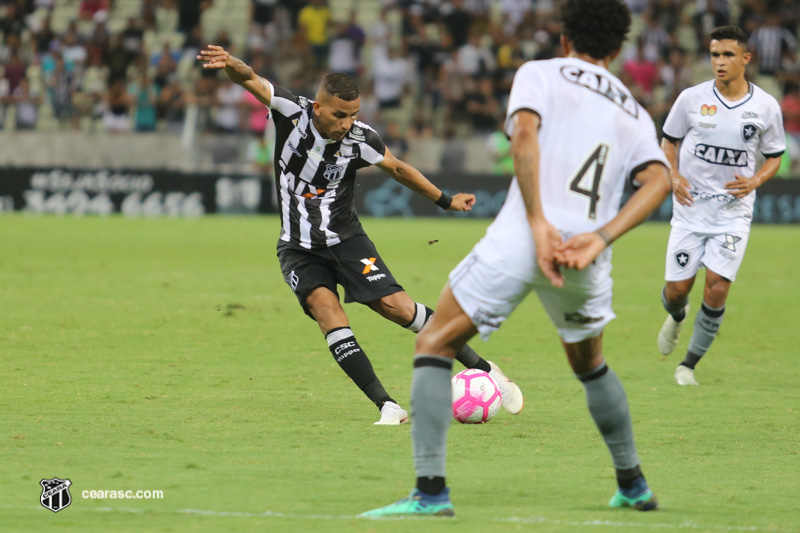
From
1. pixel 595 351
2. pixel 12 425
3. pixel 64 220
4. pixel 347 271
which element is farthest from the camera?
pixel 64 220

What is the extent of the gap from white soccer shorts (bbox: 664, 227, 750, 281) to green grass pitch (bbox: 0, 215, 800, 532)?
0.81m

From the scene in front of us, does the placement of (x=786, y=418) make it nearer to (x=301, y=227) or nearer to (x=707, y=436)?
(x=707, y=436)

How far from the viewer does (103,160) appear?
23469mm

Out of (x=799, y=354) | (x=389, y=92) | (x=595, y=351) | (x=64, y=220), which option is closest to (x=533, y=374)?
(x=799, y=354)

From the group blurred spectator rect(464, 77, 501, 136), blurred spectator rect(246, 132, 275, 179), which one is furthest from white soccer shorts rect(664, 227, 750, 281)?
blurred spectator rect(464, 77, 501, 136)

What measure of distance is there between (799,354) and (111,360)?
5717 mm

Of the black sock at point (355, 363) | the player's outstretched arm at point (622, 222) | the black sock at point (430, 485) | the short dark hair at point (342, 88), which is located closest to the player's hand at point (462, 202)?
the short dark hair at point (342, 88)

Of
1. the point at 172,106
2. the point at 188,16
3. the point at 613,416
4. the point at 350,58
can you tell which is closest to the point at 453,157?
the point at 350,58

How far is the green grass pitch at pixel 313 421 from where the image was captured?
4.60 metres

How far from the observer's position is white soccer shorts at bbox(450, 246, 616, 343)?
175 inches

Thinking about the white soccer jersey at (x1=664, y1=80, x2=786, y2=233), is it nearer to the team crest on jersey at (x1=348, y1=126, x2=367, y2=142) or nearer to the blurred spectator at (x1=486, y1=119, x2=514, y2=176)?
the team crest on jersey at (x1=348, y1=126, x2=367, y2=142)

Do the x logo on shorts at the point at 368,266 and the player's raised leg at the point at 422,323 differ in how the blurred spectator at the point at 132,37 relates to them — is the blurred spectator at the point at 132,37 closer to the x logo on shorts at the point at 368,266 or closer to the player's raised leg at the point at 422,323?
the x logo on shorts at the point at 368,266

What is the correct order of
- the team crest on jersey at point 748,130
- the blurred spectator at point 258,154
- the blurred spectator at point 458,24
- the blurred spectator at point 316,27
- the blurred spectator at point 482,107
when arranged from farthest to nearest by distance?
the blurred spectator at point 458,24 < the blurred spectator at point 316,27 < the blurred spectator at point 482,107 < the blurred spectator at point 258,154 < the team crest on jersey at point 748,130

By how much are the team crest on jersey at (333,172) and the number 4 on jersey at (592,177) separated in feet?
8.99
